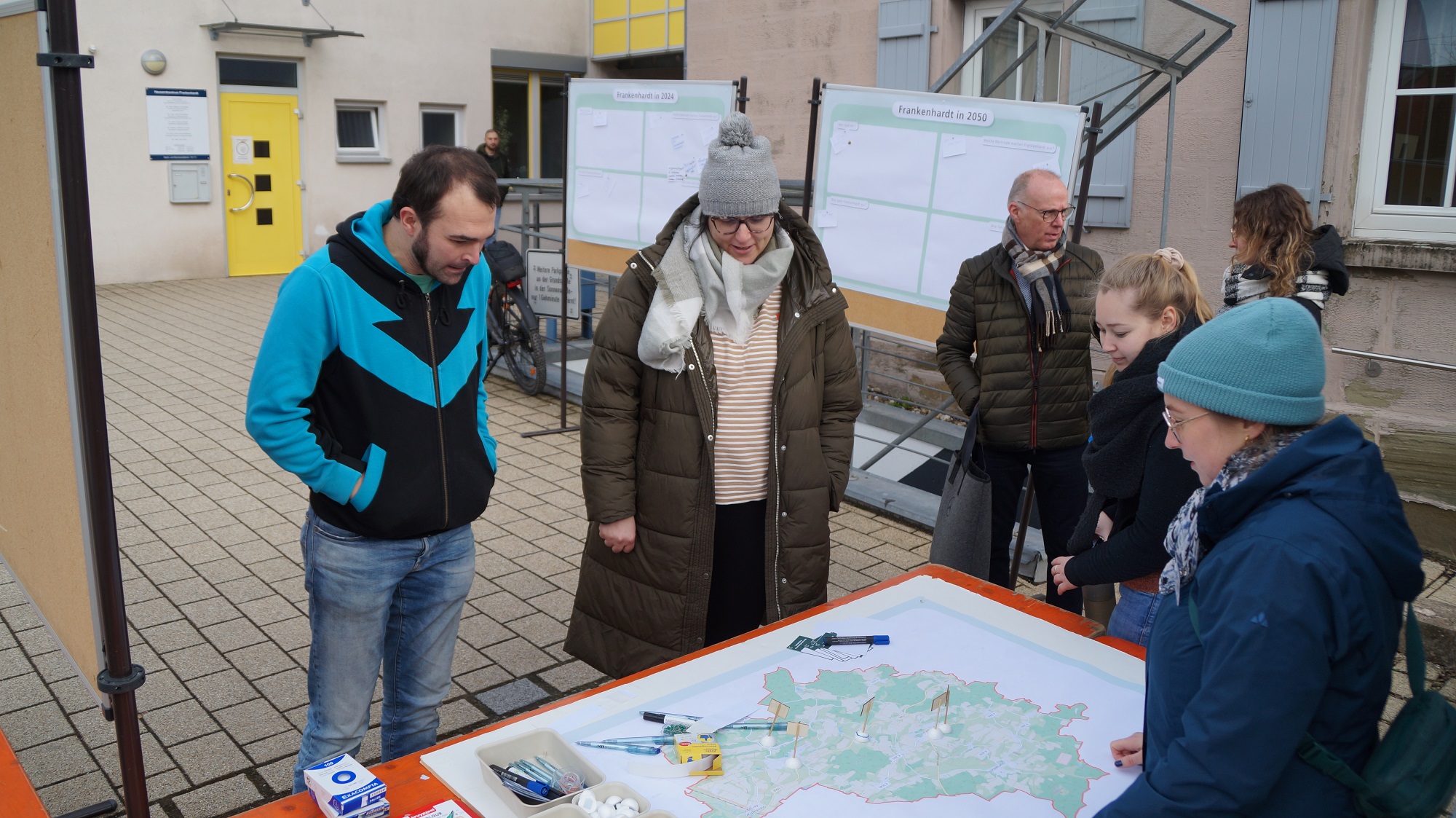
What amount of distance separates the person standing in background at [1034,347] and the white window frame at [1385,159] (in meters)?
2.27

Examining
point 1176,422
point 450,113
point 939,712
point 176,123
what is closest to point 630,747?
point 939,712

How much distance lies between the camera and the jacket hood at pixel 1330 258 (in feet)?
12.8

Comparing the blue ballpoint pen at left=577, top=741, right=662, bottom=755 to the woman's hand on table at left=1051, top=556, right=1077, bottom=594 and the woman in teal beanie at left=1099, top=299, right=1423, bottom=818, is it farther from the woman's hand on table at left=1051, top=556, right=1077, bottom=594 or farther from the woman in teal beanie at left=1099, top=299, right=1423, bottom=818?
the woman's hand on table at left=1051, top=556, right=1077, bottom=594

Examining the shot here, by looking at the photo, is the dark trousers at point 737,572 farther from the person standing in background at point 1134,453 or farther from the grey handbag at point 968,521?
the grey handbag at point 968,521

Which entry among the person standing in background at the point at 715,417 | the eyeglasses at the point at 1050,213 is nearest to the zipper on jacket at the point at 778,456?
the person standing in background at the point at 715,417

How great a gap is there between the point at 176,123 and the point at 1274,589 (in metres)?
13.2

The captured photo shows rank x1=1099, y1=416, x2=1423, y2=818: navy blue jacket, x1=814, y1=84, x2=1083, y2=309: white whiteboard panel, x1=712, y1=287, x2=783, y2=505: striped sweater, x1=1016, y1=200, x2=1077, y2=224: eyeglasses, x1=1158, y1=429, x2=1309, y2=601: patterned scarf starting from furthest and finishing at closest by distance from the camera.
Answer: x1=814, y1=84, x2=1083, y2=309: white whiteboard panel → x1=1016, y1=200, x2=1077, y2=224: eyeglasses → x1=712, y1=287, x2=783, y2=505: striped sweater → x1=1158, y1=429, x2=1309, y2=601: patterned scarf → x1=1099, y1=416, x2=1423, y2=818: navy blue jacket

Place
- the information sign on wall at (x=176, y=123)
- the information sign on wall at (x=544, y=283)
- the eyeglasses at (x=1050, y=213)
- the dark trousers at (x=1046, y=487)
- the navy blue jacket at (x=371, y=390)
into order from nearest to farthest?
the navy blue jacket at (x=371, y=390) < the eyeglasses at (x=1050, y=213) < the dark trousers at (x=1046, y=487) < the information sign on wall at (x=544, y=283) < the information sign on wall at (x=176, y=123)

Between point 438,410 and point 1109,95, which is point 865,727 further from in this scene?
point 1109,95

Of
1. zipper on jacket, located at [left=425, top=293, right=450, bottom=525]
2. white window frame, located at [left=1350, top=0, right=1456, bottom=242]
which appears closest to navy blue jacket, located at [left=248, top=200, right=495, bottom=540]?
zipper on jacket, located at [left=425, top=293, right=450, bottom=525]

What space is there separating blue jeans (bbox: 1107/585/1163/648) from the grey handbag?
42.9 inches

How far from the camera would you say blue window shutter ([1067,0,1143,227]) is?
5.46 metres

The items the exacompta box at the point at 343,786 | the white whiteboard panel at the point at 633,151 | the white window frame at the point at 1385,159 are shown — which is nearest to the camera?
the exacompta box at the point at 343,786

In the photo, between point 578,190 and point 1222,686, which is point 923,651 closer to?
point 1222,686
